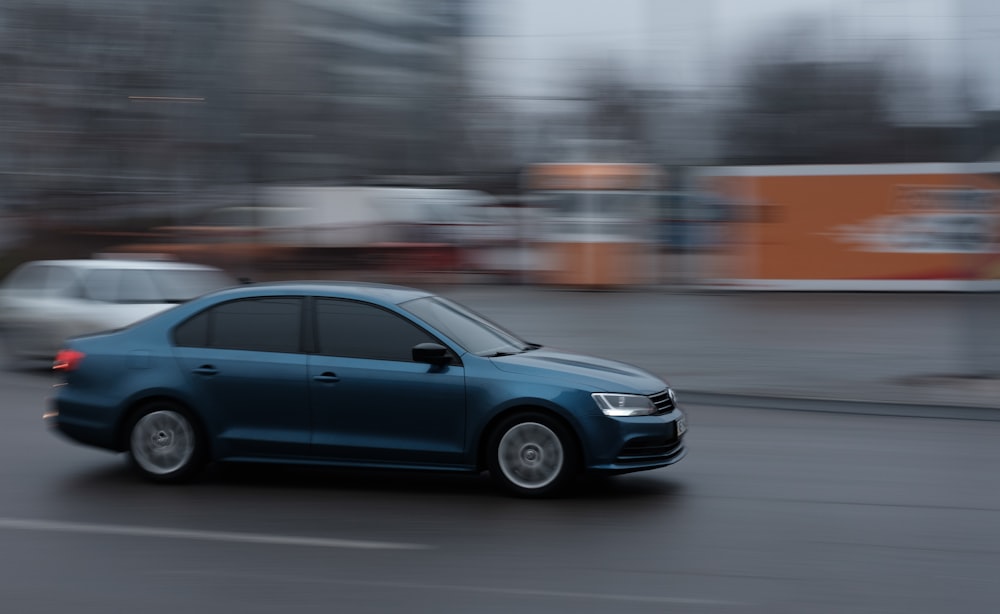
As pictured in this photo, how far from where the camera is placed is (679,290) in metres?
28.2

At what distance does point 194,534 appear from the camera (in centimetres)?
680

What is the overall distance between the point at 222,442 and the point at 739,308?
17432 millimetres

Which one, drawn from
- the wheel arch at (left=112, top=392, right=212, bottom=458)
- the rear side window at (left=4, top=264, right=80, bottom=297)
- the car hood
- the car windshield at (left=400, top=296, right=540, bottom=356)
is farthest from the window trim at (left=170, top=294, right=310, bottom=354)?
the rear side window at (left=4, top=264, right=80, bottom=297)

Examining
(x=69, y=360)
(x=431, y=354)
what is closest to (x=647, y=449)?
(x=431, y=354)

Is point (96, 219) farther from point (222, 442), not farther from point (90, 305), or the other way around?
point (222, 442)

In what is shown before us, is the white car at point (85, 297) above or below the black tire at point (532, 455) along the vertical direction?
above

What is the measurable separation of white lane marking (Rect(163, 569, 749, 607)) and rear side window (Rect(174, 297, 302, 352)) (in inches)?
90.0

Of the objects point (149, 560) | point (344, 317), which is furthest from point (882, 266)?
point (149, 560)

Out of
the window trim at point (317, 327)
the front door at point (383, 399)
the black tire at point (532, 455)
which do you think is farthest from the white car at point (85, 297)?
the black tire at point (532, 455)

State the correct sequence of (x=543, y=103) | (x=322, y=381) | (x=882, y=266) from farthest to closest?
(x=543, y=103) → (x=882, y=266) → (x=322, y=381)

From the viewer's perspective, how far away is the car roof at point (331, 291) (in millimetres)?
8117

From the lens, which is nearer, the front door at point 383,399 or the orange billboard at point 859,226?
the front door at point 383,399

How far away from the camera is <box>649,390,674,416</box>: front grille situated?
7777mm

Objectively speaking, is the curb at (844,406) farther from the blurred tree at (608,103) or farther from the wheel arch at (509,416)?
the blurred tree at (608,103)
